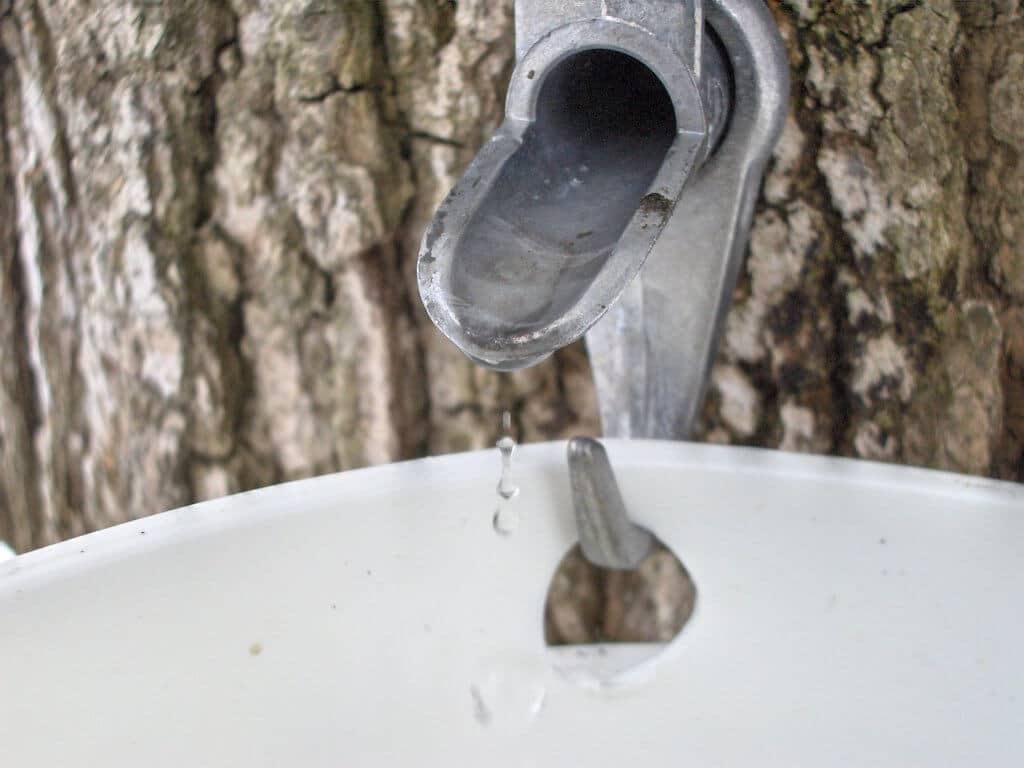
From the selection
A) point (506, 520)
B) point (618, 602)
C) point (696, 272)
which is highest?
point (696, 272)

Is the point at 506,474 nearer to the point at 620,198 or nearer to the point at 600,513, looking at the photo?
the point at 600,513

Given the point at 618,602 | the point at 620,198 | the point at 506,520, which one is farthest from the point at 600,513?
the point at 618,602

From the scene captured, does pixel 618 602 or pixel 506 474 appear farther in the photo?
pixel 618 602

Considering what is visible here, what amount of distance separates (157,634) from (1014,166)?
566 mm

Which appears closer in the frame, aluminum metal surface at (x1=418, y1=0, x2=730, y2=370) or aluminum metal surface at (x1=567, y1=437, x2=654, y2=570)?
aluminum metal surface at (x1=418, y1=0, x2=730, y2=370)

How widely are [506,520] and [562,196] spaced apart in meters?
0.19

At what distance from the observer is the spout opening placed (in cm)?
45

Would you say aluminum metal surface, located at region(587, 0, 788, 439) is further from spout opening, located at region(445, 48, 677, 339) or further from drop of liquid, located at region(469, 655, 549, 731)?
drop of liquid, located at region(469, 655, 549, 731)

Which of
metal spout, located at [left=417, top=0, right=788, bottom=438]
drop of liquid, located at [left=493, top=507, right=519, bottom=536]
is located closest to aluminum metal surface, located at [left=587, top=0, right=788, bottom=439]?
metal spout, located at [left=417, top=0, right=788, bottom=438]

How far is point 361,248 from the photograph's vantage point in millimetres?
735

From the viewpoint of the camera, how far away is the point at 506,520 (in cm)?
58

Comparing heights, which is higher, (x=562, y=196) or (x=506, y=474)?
(x=562, y=196)

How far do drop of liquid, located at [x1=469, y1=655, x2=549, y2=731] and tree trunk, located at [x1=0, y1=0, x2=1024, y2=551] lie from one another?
0.73 ft

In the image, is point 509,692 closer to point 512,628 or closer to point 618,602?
point 512,628
